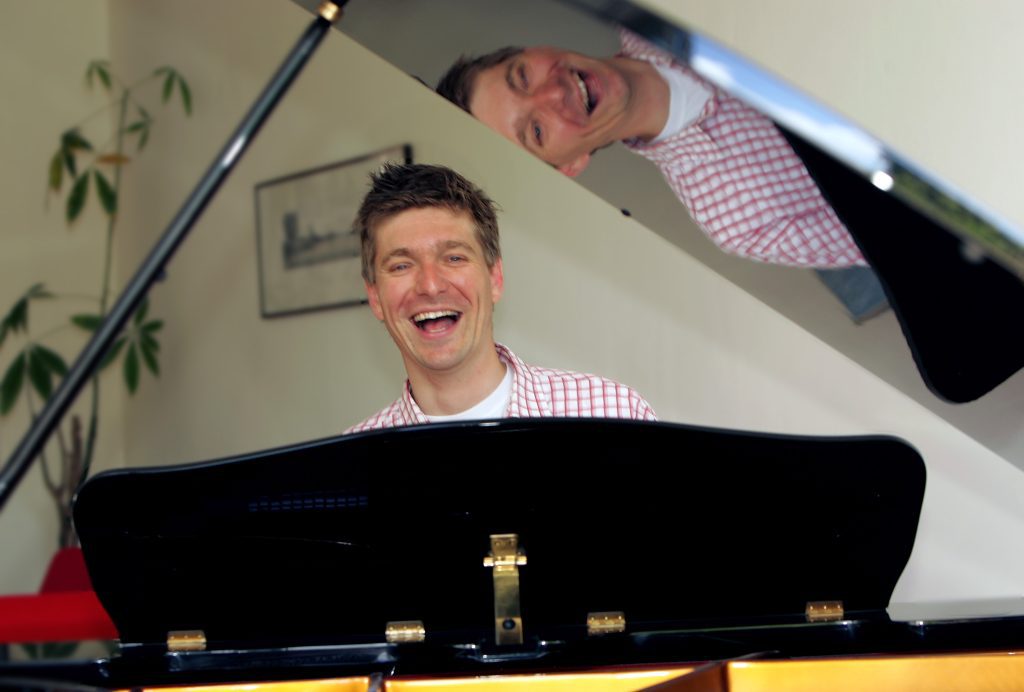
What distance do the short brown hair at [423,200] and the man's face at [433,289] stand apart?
0.01 m

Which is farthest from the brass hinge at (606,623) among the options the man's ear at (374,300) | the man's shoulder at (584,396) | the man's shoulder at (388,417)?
the man's ear at (374,300)

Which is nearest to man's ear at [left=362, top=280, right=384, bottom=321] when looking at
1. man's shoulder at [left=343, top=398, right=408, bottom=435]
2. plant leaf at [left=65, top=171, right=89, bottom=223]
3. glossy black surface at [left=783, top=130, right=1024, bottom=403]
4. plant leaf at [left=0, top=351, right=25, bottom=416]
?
man's shoulder at [left=343, top=398, right=408, bottom=435]

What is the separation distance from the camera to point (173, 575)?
3.53 ft

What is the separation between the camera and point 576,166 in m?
1.15

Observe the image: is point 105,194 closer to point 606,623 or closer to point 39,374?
point 39,374

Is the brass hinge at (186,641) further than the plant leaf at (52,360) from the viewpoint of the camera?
No

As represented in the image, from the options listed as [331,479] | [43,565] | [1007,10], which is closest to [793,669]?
[331,479]

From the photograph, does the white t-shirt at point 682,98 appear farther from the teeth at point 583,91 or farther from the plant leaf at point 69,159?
the plant leaf at point 69,159

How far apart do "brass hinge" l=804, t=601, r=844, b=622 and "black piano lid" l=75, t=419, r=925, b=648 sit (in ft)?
0.06

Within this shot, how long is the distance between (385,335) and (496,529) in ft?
1.51

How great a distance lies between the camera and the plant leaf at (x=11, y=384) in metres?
3.33

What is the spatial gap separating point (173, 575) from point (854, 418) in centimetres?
135

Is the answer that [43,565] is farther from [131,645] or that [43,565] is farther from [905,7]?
[905,7]

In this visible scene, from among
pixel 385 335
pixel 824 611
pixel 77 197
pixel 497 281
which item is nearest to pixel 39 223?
pixel 77 197
